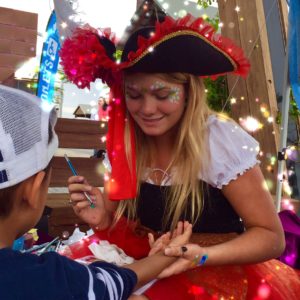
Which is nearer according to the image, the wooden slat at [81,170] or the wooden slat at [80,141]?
the wooden slat at [81,170]

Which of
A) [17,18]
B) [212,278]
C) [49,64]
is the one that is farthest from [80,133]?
Result: [212,278]

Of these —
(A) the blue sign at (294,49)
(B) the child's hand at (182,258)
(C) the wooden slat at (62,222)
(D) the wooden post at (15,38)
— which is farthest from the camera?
(D) the wooden post at (15,38)

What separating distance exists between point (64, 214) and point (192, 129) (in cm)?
190

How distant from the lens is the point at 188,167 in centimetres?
138

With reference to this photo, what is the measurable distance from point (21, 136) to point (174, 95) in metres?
0.67

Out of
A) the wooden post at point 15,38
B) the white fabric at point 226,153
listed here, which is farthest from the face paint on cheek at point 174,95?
the wooden post at point 15,38

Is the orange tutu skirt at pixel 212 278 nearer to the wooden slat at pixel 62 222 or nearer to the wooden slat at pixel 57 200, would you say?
the wooden slat at pixel 62 222

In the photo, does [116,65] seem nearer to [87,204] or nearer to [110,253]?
[87,204]

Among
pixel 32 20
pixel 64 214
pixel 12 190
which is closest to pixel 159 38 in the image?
pixel 12 190

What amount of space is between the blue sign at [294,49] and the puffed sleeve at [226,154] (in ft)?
3.86

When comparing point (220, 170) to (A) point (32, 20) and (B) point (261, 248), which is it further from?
(A) point (32, 20)

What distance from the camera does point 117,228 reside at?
4.98 ft

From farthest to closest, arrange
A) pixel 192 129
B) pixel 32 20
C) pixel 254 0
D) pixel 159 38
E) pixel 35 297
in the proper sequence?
pixel 32 20 → pixel 254 0 → pixel 192 129 → pixel 159 38 → pixel 35 297

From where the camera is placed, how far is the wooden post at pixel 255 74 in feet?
10.5
